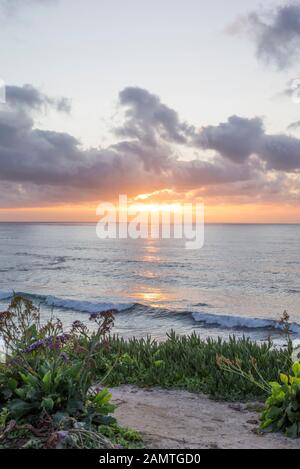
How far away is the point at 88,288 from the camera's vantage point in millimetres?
41344

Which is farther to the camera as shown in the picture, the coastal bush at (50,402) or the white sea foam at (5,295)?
the white sea foam at (5,295)

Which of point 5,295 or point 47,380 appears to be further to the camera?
point 5,295

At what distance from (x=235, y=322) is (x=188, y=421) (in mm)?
19346

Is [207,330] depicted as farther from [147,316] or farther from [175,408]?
[175,408]

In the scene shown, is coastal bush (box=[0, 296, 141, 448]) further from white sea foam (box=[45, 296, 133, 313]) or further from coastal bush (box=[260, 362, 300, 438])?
white sea foam (box=[45, 296, 133, 313])

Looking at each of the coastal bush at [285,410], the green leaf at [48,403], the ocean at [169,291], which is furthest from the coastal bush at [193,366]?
the ocean at [169,291]

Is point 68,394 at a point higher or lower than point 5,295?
higher

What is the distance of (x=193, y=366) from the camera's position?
32.6ft

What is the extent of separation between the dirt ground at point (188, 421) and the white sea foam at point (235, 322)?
17015 millimetres

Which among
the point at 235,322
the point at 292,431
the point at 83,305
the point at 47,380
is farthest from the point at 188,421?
the point at 83,305

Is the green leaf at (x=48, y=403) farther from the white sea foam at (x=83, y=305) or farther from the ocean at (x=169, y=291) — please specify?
the white sea foam at (x=83, y=305)

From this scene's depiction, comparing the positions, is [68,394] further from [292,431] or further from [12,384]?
[292,431]

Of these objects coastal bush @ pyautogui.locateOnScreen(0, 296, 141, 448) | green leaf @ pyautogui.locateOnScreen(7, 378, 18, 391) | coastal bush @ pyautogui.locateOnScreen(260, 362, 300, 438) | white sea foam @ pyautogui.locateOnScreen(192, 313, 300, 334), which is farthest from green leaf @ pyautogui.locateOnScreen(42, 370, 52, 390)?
white sea foam @ pyautogui.locateOnScreen(192, 313, 300, 334)

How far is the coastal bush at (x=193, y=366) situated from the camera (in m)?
8.89
